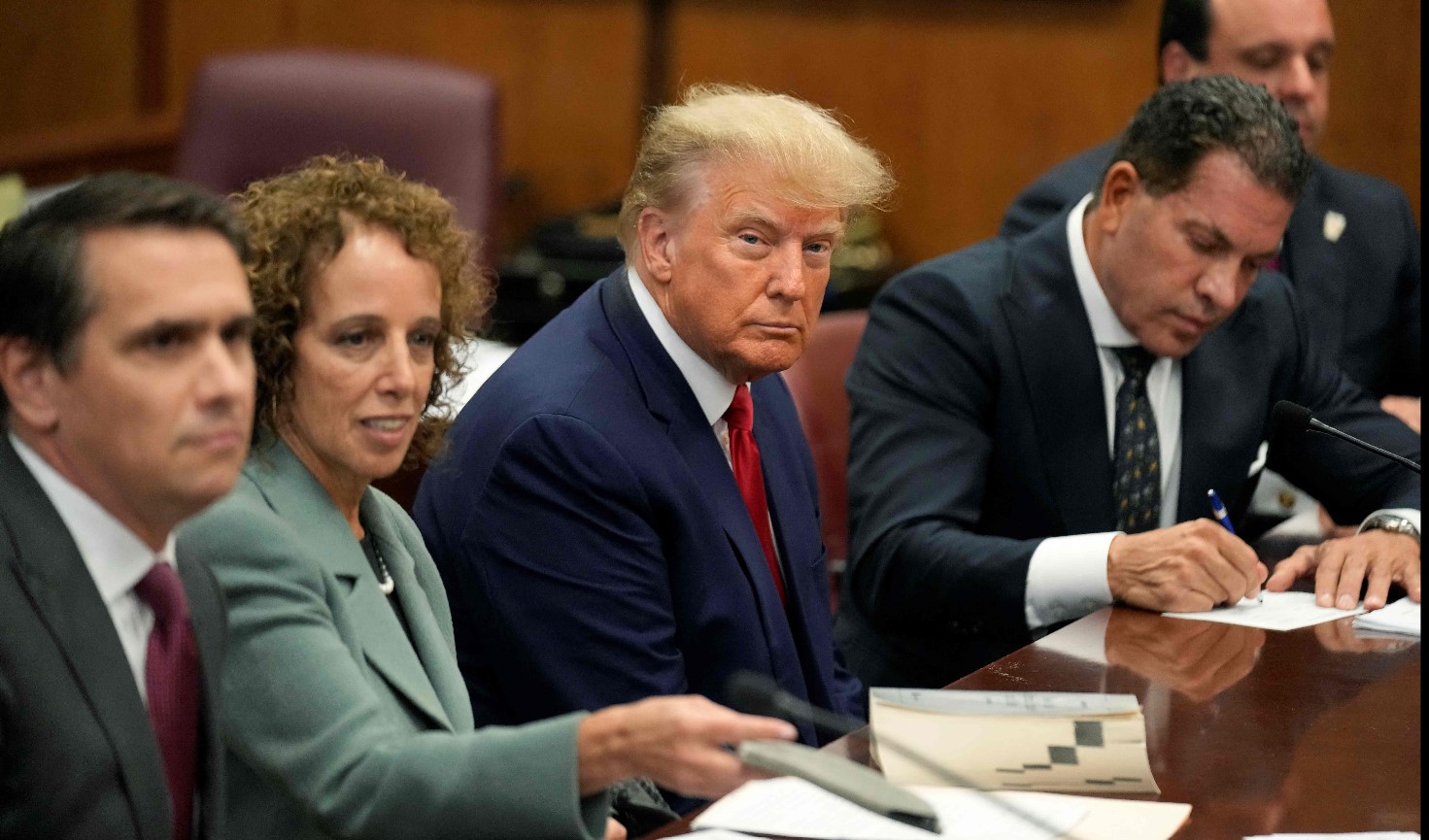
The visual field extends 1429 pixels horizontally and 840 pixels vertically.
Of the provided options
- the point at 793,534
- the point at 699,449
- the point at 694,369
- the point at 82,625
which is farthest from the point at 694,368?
the point at 82,625

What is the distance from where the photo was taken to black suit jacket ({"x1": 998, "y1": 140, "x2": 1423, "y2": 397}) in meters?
3.24

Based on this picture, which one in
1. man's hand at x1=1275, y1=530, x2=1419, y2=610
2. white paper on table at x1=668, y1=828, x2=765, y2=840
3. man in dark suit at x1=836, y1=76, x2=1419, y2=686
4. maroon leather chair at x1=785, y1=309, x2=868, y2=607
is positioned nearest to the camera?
white paper on table at x1=668, y1=828, x2=765, y2=840

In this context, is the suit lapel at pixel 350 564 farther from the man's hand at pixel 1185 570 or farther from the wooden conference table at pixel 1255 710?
the man's hand at pixel 1185 570

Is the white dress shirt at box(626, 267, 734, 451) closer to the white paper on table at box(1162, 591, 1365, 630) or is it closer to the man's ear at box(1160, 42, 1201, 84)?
the white paper on table at box(1162, 591, 1365, 630)

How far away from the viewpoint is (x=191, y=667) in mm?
1355

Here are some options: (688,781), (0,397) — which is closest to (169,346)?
(0,397)

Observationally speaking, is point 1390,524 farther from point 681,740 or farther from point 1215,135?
point 681,740

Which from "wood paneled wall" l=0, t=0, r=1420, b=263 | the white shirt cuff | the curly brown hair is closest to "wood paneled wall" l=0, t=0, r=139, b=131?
"wood paneled wall" l=0, t=0, r=1420, b=263

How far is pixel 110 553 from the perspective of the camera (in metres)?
1.29

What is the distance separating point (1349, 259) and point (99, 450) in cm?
261

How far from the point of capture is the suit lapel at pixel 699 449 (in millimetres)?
2082

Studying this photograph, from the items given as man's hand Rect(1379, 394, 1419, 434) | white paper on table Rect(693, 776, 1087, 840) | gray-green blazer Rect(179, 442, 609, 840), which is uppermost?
gray-green blazer Rect(179, 442, 609, 840)

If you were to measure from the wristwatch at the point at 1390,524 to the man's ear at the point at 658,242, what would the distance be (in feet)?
3.59

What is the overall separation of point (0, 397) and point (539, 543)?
2.59 feet
